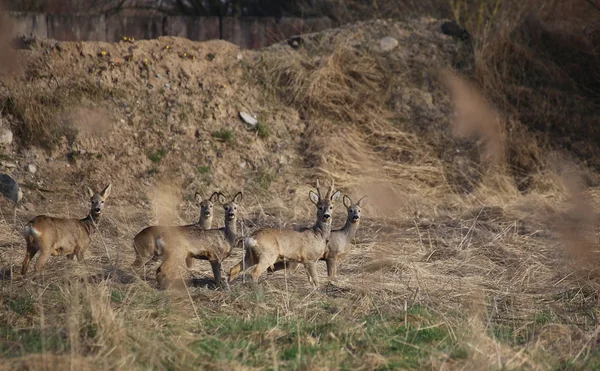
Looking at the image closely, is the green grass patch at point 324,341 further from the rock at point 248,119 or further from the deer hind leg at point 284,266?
the rock at point 248,119

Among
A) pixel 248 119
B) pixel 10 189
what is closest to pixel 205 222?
pixel 10 189

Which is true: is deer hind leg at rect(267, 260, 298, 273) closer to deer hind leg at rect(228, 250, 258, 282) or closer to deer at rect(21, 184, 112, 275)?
deer hind leg at rect(228, 250, 258, 282)

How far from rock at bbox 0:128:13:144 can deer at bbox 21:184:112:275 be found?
5153mm

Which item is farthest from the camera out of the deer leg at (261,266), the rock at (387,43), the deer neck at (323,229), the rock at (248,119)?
the rock at (387,43)

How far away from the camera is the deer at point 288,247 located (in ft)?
35.1

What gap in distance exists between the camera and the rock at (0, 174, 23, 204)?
15391 millimetres

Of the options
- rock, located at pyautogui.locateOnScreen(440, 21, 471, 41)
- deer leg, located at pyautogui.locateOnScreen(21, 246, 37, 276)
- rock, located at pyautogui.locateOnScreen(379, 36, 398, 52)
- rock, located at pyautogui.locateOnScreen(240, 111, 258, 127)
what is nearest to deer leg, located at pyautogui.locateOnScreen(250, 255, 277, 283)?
deer leg, located at pyautogui.locateOnScreen(21, 246, 37, 276)

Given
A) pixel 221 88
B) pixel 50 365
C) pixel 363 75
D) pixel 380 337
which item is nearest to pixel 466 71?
pixel 363 75

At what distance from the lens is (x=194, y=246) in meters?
10.9

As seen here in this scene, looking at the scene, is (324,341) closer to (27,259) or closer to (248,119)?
(27,259)

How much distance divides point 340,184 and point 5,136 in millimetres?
6000

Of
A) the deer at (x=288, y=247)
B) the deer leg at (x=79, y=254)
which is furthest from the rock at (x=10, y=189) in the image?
the deer at (x=288, y=247)

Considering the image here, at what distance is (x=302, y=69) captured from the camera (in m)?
19.5

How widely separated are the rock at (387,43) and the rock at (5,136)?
8.01 m
